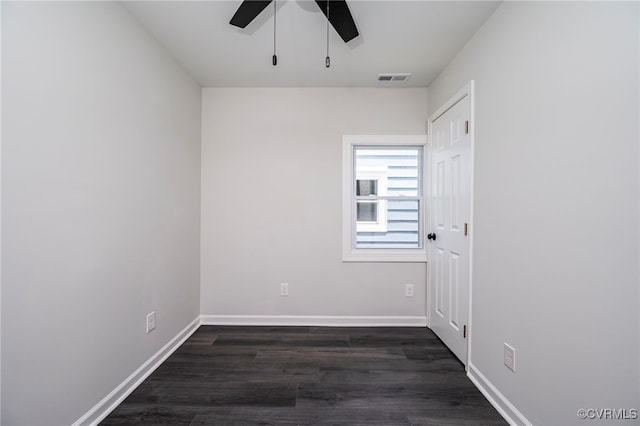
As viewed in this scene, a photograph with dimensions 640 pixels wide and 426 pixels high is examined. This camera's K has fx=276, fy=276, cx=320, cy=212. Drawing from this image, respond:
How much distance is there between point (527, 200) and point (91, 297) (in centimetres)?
243

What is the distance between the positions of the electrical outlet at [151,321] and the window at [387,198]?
187 cm

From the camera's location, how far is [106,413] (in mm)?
1617

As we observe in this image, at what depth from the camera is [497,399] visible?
1.69m

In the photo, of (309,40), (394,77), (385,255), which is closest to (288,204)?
(385,255)

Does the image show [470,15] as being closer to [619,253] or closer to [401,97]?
[401,97]

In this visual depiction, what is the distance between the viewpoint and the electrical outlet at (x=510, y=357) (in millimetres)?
1574

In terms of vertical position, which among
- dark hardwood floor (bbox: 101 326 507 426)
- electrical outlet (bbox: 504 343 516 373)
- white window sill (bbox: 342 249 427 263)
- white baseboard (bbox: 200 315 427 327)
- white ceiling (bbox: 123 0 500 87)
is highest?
white ceiling (bbox: 123 0 500 87)

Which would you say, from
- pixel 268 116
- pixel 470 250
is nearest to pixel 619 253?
pixel 470 250

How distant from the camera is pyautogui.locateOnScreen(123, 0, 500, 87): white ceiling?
1.77 m

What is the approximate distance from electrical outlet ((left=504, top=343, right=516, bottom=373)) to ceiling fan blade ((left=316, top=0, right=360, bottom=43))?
2163 millimetres

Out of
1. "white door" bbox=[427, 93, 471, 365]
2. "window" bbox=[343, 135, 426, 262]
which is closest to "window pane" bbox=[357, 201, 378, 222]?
"window" bbox=[343, 135, 426, 262]

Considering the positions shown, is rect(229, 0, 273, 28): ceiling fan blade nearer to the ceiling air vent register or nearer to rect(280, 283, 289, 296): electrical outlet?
the ceiling air vent register

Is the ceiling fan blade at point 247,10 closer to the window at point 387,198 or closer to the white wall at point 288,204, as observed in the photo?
the white wall at point 288,204

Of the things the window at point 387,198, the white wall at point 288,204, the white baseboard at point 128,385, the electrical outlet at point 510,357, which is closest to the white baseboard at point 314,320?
the white wall at point 288,204
